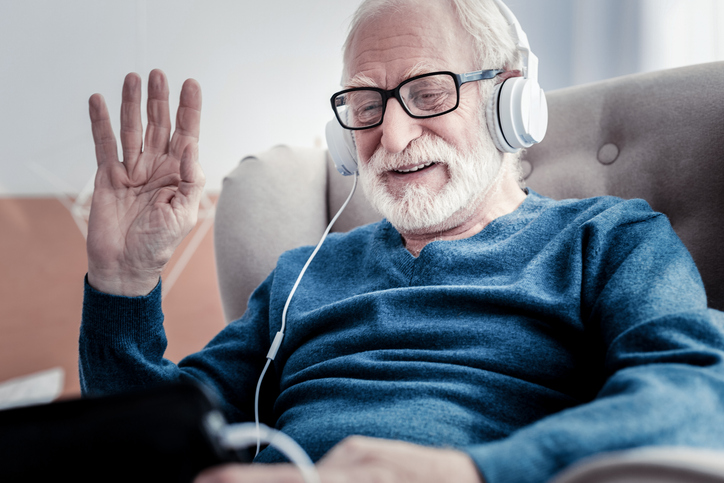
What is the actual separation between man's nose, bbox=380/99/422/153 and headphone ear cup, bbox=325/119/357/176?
0.55 ft

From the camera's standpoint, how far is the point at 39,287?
2221 millimetres

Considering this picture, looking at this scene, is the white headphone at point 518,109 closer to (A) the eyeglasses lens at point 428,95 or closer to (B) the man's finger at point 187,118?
(A) the eyeglasses lens at point 428,95

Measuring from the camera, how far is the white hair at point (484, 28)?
1002mm

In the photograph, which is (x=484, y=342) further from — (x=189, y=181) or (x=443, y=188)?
(x=189, y=181)

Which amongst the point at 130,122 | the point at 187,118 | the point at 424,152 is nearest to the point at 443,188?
the point at 424,152

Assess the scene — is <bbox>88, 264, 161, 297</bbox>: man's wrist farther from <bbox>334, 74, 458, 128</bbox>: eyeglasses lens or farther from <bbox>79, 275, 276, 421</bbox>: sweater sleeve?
<bbox>334, 74, 458, 128</bbox>: eyeglasses lens

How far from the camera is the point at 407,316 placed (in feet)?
2.72

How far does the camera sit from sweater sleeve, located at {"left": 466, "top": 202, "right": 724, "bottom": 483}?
414 mm

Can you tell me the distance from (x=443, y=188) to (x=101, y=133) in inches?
26.2

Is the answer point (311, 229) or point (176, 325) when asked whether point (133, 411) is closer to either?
point (311, 229)

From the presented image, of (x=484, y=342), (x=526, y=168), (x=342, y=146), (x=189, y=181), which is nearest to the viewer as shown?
(x=484, y=342)

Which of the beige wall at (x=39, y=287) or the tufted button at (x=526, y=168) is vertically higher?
the tufted button at (x=526, y=168)

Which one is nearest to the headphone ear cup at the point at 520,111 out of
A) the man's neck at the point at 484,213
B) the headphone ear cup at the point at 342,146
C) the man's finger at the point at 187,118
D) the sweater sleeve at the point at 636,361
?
the man's neck at the point at 484,213

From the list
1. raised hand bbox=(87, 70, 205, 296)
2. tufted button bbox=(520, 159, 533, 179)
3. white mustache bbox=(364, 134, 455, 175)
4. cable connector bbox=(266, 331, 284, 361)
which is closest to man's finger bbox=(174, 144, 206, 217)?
raised hand bbox=(87, 70, 205, 296)
